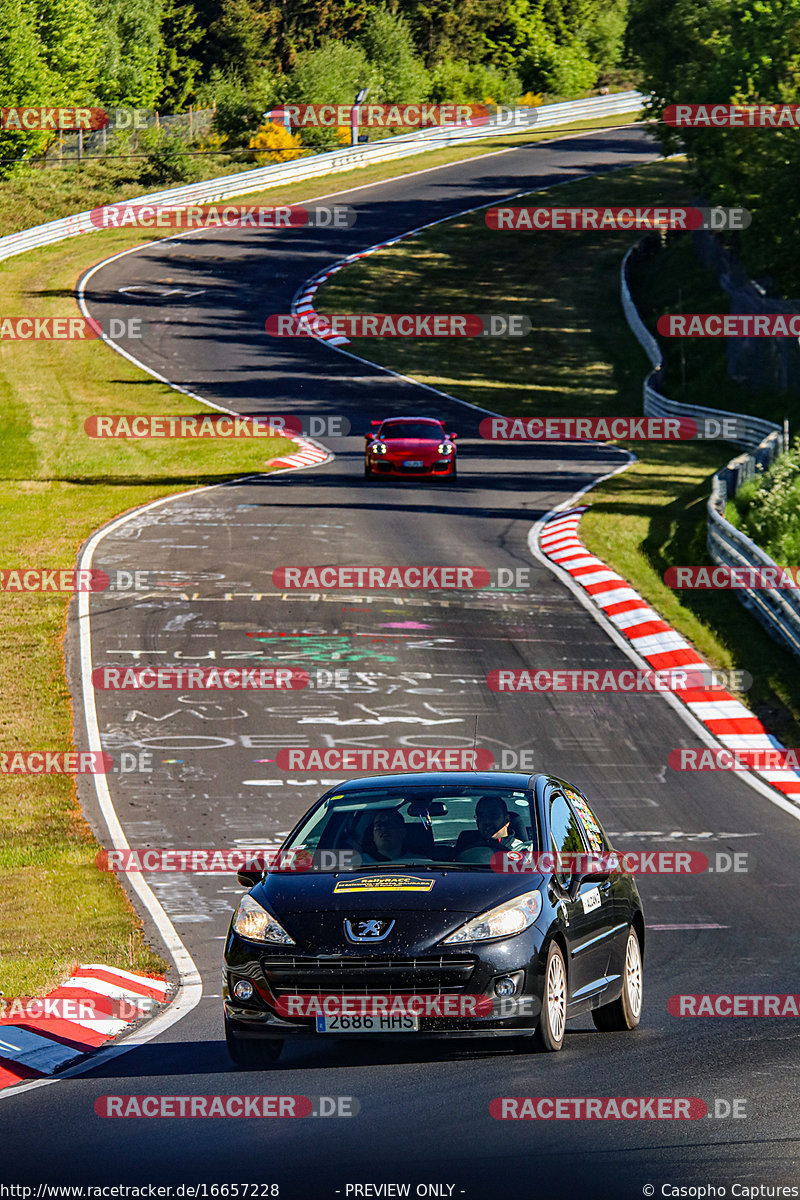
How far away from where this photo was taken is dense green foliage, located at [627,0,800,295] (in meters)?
41.2

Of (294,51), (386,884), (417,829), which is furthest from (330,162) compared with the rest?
(386,884)

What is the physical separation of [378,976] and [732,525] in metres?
21.7

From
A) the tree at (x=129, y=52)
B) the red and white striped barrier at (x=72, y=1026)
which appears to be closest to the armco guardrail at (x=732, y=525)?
the red and white striped barrier at (x=72, y=1026)

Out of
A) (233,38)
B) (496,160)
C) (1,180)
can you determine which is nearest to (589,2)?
(233,38)

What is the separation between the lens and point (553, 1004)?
868 centimetres

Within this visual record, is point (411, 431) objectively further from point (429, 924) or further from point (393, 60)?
point (393, 60)

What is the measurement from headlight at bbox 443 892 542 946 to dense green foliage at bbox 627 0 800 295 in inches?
1375

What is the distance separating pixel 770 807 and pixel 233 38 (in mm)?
98219

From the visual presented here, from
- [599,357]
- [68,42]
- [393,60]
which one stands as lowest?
[599,357]

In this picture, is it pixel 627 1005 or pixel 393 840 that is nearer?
pixel 393 840

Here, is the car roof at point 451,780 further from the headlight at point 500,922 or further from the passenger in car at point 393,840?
the headlight at point 500,922

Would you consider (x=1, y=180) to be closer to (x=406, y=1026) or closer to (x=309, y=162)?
(x=309, y=162)

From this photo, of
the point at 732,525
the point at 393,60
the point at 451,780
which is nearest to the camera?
the point at 451,780

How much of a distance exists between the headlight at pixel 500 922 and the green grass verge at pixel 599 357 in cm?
1198
